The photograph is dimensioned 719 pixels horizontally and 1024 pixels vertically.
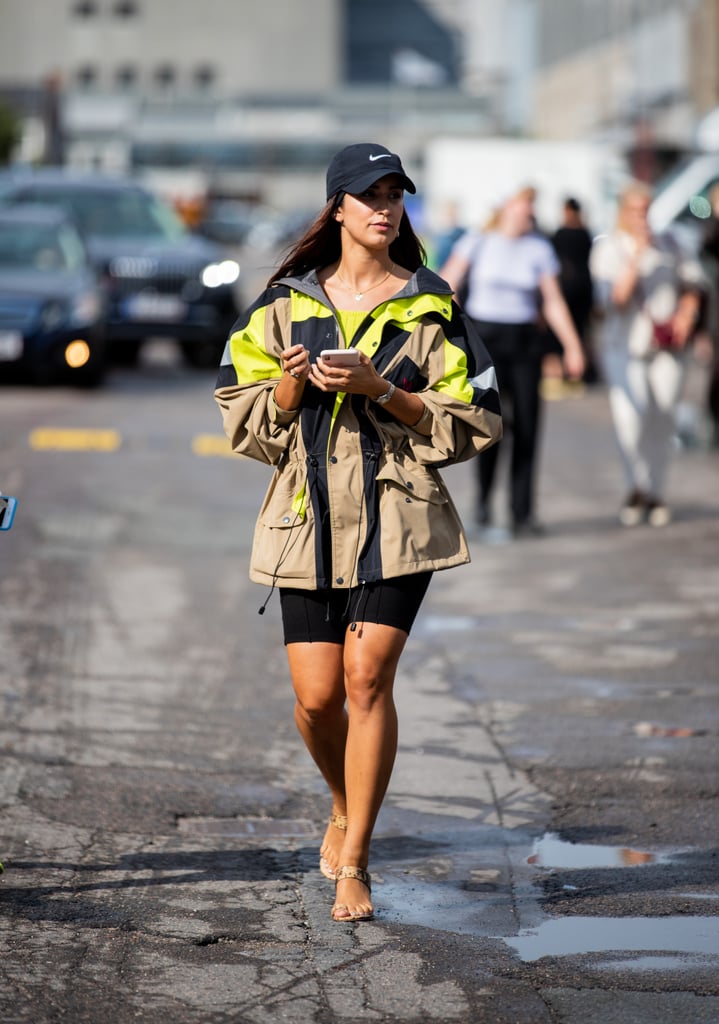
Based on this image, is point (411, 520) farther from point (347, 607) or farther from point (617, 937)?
point (617, 937)

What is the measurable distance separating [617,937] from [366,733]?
2.62ft

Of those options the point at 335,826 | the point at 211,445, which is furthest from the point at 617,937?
the point at 211,445

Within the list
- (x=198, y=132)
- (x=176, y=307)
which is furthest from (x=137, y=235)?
(x=198, y=132)

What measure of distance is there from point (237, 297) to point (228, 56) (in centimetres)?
11556

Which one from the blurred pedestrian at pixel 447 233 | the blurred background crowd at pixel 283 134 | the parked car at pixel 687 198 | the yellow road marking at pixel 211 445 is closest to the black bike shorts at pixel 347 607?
the blurred background crowd at pixel 283 134

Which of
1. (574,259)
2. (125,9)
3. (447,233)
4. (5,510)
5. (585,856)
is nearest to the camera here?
(5,510)

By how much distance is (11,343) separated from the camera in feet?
59.8

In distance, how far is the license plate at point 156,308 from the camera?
2144 cm

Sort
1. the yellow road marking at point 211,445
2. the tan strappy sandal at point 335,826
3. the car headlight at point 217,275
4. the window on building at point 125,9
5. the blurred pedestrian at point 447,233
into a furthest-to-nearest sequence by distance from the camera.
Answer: the window on building at point 125,9
the car headlight at point 217,275
the blurred pedestrian at point 447,233
the yellow road marking at point 211,445
the tan strappy sandal at point 335,826

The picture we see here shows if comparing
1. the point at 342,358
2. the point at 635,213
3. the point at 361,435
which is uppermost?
the point at 342,358

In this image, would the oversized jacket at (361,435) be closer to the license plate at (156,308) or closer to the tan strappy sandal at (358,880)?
the tan strappy sandal at (358,880)

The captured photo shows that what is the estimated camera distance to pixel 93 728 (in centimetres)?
700

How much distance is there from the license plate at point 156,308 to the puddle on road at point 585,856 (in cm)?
1636

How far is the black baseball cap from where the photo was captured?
4926 millimetres
